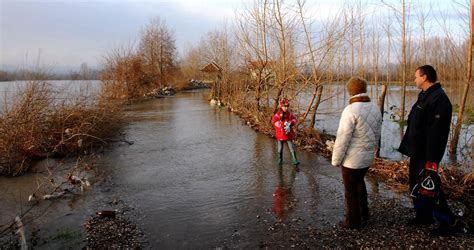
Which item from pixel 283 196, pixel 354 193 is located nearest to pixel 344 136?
pixel 354 193

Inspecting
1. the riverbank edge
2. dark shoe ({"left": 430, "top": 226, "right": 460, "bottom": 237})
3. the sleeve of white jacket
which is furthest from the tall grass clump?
dark shoe ({"left": 430, "top": 226, "right": 460, "bottom": 237})

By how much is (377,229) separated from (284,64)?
7936mm

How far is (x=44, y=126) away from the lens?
9719 mm

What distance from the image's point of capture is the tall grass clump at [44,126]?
831 cm

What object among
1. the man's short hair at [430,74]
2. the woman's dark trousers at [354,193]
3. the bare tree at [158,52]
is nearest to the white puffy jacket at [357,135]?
the woman's dark trousers at [354,193]

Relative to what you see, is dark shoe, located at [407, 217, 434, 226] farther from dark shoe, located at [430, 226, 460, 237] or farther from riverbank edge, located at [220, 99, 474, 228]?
riverbank edge, located at [220, 99, 474, 228]

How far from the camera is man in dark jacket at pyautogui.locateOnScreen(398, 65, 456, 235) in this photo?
4.12 m

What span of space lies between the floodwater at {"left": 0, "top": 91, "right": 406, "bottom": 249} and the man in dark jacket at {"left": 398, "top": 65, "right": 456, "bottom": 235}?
1268mm

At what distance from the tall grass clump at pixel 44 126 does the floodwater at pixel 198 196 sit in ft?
2.49

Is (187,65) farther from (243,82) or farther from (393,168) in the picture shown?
(393,168)

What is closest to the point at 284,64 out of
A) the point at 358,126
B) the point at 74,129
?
the point at 74,129

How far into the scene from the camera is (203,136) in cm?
1308

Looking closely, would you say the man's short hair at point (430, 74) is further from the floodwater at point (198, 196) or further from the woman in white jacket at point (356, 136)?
the floodwater at point (198, 196)

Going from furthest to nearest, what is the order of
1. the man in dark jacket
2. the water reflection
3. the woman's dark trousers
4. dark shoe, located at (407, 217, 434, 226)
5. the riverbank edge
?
the riverbank edge < the water reflection < dark shoe, located at (407, 217, 434, 226) < the woman's dark trousers < the man in dark jacket
